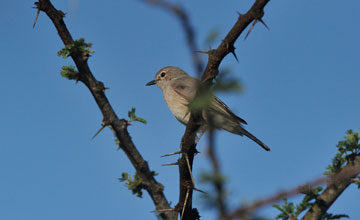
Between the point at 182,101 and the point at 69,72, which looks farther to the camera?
the point at 182,101

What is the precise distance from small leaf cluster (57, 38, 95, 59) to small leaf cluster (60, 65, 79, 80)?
0.15 meters

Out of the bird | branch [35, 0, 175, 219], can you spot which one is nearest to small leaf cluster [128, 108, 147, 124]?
branch [35, 0, 175, 219]

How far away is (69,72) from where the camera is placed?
457cm

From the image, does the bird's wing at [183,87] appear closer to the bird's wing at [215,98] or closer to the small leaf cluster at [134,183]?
the bird's wing at [215,98]

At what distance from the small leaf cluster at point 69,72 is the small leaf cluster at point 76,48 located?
15cm

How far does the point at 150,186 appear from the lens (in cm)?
495

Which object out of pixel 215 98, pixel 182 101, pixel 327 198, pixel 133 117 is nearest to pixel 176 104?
pixel 182 101

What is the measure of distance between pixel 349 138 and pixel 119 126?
99.4 inches

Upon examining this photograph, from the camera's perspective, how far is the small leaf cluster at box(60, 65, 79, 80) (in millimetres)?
4562

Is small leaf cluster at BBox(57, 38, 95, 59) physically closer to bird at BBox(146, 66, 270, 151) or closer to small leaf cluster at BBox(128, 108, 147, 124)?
small leaf cluster at BBox(128, 108, 147, 124)

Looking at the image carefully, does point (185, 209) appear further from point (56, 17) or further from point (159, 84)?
point (159, 84)

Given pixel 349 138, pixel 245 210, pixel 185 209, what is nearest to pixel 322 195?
pixel 349 138

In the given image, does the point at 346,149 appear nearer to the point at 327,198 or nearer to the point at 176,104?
the point at 327,198

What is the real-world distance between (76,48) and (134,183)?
1767 millimetres
